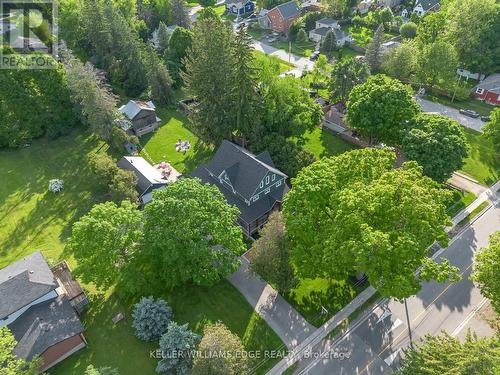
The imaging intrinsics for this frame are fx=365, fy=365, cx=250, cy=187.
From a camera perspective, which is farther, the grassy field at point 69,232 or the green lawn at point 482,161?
the green lawn at point 482,161

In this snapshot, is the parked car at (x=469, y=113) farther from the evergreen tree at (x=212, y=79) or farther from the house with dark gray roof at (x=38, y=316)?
the house with dark gray roof at (x=38, y=316)

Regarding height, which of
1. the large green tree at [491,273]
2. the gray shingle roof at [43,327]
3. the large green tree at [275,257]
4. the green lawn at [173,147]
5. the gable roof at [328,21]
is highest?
the gable roof at [328,21]

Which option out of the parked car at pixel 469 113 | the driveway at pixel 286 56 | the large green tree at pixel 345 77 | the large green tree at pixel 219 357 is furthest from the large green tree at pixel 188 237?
the driveway at pixel 286 56

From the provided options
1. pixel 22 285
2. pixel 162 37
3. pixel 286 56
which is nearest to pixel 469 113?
pixel 286 56

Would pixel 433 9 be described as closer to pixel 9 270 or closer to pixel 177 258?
pixel 177 258

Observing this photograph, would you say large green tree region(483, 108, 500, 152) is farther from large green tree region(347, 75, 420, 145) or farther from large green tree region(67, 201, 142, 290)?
large green tree region(67, 201, 142, 290)

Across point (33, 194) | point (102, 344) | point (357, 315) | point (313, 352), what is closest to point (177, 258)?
point (102, 344)
